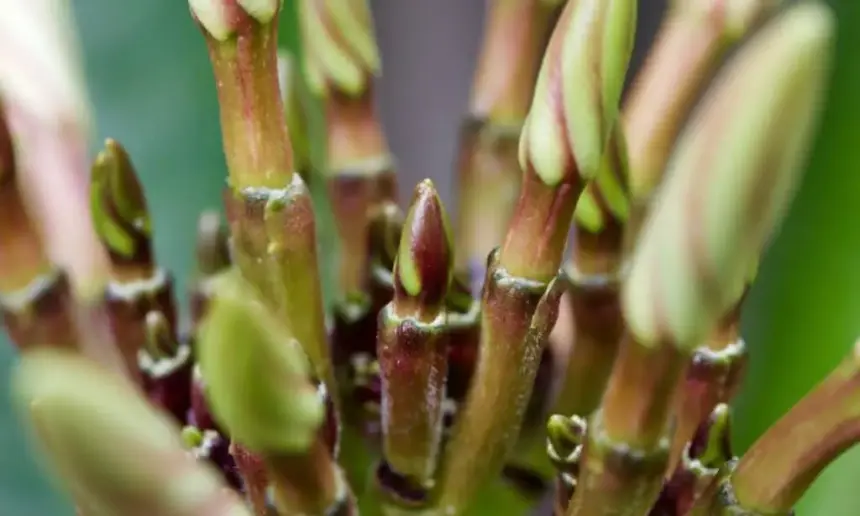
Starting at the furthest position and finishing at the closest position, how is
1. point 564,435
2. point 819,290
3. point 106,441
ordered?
1. point 819,290
2. point 564,435
3. point 106,441

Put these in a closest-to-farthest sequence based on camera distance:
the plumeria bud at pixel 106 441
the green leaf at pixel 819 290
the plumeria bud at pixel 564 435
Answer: the plumeria bud at pixel 106 441 < the plumeria bud at pixel 564 435 < the green leaf at pixel 819 290

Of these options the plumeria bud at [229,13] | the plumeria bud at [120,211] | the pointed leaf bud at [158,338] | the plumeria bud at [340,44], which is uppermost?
the plumeria bud at [229,13]

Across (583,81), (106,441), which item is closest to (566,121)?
(583,81)

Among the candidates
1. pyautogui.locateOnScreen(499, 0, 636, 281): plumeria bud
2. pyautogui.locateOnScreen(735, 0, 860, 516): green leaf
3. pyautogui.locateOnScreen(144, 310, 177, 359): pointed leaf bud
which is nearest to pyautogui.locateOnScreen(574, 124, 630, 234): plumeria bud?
pyautogui.locateOnScreen(499, 0, 636, 281): plumeria bud

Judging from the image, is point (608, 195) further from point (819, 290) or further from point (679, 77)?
point (819, 290)

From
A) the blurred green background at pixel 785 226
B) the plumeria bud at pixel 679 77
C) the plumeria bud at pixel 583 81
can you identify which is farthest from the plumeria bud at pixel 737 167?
the blurred green background at pixel 785 226

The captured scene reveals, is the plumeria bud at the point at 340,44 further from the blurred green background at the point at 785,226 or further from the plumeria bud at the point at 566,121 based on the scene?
the blurred green background at the point at 785,226

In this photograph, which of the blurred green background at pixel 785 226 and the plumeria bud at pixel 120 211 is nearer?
the plumeria bud at pixel 120 211
